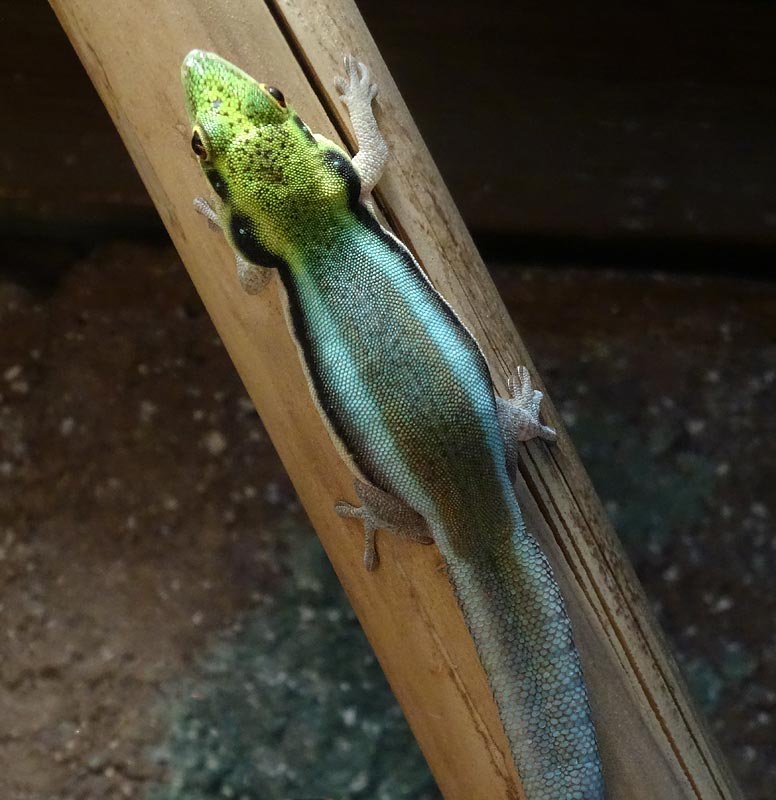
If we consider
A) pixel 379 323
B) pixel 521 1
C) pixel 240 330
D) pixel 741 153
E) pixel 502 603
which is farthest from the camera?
pixel 741 153

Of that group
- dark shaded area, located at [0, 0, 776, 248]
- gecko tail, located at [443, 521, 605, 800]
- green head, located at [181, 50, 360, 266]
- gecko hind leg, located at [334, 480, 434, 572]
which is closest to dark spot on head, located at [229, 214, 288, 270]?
green head, located at [181, 50, 360, 266]

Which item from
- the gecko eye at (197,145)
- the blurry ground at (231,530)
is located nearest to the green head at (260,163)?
the gecko eye at (197,145)

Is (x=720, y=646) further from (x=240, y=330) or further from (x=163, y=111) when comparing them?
(x=163, y=111)

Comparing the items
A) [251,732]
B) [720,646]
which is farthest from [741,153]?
[251,732]

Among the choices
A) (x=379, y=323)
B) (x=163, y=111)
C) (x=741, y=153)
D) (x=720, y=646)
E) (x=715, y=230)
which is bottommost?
(x=720, y=646)

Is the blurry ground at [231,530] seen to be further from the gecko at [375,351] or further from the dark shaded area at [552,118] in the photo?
the gecko at [375,351]

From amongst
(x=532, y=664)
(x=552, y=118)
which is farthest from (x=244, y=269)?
(x=552, y=118)

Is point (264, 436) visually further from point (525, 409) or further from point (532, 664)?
point (532, 664)

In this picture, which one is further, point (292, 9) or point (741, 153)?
point (741, 153)
